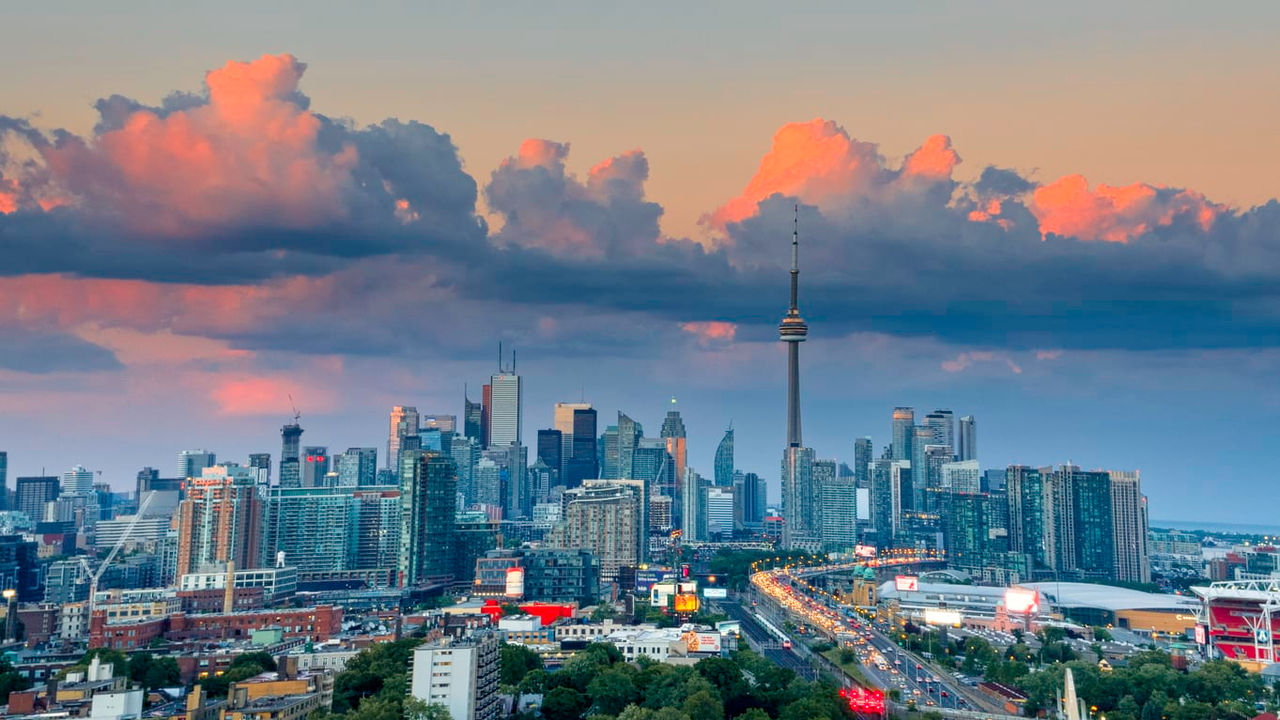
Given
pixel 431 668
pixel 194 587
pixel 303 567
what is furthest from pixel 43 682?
pixel 303 567

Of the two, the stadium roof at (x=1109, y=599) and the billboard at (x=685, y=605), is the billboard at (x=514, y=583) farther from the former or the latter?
the stadium roof at (x=1109, y=599)

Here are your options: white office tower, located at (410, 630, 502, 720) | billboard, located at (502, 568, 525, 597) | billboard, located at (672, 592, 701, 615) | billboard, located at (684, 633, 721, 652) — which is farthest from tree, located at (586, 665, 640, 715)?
billboard, located at (502, 568, 525, 597)

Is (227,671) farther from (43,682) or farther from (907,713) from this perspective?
(907,713)

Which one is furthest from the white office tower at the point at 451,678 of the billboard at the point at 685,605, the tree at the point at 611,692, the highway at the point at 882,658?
the billboard at the point at 685,605

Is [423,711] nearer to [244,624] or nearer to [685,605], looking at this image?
[244,624]

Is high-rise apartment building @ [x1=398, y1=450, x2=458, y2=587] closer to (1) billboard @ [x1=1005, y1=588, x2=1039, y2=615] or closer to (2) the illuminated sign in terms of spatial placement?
(2) the illuminated sign

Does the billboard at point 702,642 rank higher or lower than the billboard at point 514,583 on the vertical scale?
lower
